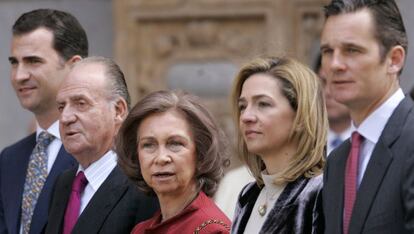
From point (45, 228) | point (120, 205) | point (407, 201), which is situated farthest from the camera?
point (45, 228)

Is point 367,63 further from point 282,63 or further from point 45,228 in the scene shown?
point 45,228

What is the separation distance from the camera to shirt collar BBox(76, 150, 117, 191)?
17.8ft

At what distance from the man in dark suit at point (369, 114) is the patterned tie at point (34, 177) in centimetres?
163

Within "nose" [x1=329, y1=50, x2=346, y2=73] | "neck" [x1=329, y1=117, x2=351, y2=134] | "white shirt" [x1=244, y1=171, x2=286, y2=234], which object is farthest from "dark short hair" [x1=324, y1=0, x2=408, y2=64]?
"neck" [x1=329, y1=117, x2=351, y2=134]

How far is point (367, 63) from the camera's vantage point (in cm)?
441

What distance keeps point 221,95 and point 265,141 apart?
13.1 ft

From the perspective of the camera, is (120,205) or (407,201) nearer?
(407,201)

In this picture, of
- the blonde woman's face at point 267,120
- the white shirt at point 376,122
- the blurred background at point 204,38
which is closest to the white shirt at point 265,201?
the blonde woman's face at point 267,120

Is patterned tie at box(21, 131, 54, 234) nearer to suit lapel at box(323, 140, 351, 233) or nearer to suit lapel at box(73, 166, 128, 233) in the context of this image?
suit lapel at box(73, 166, 128, 233)

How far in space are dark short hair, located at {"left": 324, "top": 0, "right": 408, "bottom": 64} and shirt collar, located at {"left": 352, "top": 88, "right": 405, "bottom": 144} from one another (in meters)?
0.15

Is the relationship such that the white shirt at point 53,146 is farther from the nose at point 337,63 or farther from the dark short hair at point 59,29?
the nose at point 337,63

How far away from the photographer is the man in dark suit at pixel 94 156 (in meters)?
5.25

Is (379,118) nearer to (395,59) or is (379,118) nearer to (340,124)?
(395,59)

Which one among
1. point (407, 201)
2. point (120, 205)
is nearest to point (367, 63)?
point (407, 201)
